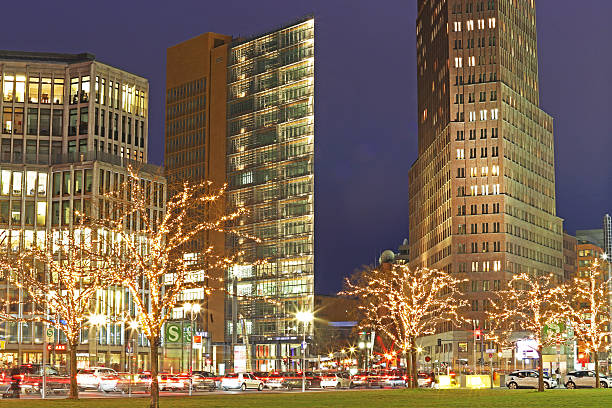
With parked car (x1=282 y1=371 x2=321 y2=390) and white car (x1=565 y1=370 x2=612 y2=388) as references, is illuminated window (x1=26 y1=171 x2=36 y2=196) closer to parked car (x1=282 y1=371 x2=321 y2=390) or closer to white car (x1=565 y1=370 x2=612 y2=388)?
parked car (x1=282 y1=371 x2=321 y2=390)

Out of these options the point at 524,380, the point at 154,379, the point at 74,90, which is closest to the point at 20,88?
the point at 74,90

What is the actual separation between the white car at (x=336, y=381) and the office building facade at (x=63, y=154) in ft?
113

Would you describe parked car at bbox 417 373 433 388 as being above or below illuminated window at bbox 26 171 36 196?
below

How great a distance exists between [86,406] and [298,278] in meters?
146

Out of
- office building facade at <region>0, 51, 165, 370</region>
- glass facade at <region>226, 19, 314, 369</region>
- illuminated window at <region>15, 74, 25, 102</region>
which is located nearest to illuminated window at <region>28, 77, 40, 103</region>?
office building facade at <region>0, 51, 165, 370</region>

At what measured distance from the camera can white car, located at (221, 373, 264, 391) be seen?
86.3 metres

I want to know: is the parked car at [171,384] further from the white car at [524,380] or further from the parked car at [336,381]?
the white car at [524,380]

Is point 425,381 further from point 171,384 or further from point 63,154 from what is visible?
point 63,154

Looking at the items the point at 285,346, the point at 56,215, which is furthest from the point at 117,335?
the point at 285,346

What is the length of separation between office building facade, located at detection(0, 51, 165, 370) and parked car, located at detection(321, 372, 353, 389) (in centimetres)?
3445

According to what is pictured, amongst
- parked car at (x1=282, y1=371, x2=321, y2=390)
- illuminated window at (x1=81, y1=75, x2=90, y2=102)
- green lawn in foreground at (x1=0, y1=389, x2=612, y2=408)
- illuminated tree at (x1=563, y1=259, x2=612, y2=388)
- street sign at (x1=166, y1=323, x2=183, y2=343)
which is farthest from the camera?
illuminated window at (x1=81, y1=75, x2=90, y2=102)

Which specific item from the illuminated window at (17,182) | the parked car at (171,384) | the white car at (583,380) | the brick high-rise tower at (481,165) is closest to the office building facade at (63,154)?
the illuminated window at (17,182)

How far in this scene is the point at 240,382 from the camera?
87500mm

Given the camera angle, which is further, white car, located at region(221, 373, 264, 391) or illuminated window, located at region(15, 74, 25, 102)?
illuminated window, located at region(15, 74, 25, 102)
